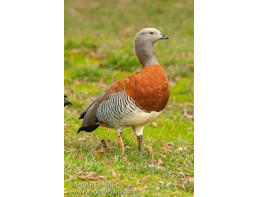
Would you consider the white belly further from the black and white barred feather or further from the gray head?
the gray head

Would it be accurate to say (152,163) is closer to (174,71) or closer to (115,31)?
(174,71)

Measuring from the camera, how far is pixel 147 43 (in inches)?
244

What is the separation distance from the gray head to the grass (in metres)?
1.06

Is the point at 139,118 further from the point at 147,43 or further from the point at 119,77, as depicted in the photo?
the point at 119,77

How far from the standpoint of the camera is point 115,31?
49.6ft

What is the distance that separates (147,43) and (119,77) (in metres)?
4.99

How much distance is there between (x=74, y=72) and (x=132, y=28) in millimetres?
4392

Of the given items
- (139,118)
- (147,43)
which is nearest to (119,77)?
(147,43)

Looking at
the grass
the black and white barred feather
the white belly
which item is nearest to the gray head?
the black and white barred feather

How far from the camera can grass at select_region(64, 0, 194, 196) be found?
5762mm

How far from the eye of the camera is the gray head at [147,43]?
6.18 metres

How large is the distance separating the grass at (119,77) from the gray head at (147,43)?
1063mm

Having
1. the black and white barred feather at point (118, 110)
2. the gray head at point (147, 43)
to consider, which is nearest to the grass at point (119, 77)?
the black and white barred feather at point (118, 110)
